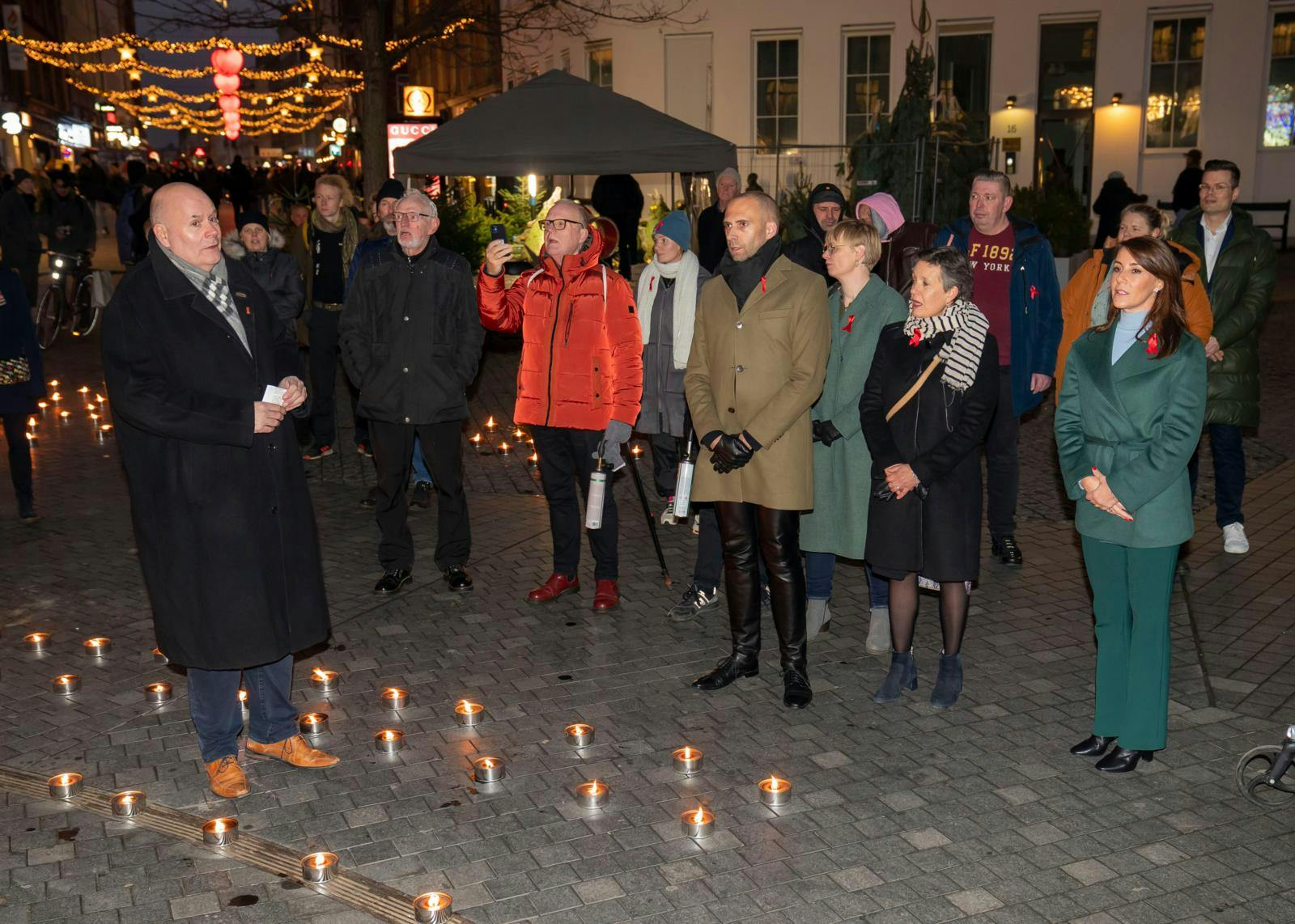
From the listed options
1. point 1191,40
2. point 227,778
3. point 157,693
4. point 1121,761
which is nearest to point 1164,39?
point 1191,40

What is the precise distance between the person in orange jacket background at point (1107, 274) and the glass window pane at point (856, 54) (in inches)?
841

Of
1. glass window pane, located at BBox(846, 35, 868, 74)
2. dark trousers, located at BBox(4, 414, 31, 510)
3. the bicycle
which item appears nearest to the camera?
dark trousers, located at BBox(4, 414, 31, 510)

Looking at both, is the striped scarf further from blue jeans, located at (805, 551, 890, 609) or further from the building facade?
the building facade

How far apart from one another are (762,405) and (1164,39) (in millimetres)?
24657

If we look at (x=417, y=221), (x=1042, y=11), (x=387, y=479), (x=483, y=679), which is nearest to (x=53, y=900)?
(x=483, y=679)

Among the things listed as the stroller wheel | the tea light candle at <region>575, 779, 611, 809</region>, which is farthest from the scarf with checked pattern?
the stroller wheel

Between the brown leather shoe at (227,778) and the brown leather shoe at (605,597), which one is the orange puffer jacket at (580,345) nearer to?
the brown leather shoe at (605,597)

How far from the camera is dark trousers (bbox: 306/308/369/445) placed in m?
10.3

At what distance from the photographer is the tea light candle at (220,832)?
14.3 ft

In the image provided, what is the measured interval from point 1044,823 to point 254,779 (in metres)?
3.08

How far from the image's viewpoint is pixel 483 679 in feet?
19.5

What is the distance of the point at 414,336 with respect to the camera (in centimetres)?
697

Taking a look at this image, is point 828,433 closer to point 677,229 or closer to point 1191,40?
point 677,229

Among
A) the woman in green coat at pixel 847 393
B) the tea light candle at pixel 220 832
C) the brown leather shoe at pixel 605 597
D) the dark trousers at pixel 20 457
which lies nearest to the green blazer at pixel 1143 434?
Answer: the woman in green coat at pixel 847 393
